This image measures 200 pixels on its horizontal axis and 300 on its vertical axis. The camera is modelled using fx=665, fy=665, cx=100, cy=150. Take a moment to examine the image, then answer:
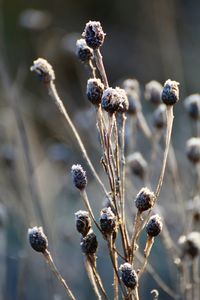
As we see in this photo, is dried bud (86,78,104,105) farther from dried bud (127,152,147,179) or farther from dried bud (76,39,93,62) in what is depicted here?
dried bud (127,152,147,179)

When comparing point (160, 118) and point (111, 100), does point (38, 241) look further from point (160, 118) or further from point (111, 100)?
point (160, 118)

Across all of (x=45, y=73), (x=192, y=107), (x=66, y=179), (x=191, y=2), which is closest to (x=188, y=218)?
(x=192, y=107)

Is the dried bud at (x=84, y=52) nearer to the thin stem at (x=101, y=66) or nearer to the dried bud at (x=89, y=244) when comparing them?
the thin stem at (x=101, y=66)

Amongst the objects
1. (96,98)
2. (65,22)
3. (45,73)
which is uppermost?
(65,22)

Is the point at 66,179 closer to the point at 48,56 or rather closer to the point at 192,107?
the point at 192,107

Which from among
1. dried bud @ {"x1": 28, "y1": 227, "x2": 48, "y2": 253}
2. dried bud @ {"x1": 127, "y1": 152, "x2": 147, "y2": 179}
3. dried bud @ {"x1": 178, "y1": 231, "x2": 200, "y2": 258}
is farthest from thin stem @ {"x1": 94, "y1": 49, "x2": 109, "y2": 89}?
dried bud @ {"x1": 127, "y1": 152, "x2": 147, "y2": 179}

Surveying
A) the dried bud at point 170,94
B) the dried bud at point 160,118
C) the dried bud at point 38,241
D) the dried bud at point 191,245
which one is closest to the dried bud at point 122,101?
the dried bud at point 170,94
